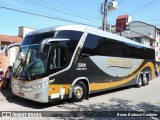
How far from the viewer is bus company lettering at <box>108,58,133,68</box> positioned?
13.1 m

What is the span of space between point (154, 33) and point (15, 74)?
185 ft

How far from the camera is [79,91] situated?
10.6m

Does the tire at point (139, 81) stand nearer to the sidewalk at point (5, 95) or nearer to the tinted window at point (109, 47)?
the tinted window at point (109, 47)

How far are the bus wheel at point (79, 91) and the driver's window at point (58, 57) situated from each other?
1.36 m

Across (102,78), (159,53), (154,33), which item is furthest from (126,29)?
(102,78)

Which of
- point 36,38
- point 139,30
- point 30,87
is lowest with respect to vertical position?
point 30,87

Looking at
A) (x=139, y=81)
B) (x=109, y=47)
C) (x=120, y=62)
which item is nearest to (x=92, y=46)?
(x=109, y=47)

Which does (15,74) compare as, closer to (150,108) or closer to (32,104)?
(32,104)

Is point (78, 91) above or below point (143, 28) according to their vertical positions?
below

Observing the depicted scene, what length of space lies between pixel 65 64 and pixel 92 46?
215 centimetres

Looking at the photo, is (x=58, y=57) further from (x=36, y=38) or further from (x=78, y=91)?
(x=78, y=91)

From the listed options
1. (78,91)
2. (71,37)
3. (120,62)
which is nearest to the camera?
(71,37)

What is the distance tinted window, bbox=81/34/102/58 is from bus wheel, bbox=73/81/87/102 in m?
1.29

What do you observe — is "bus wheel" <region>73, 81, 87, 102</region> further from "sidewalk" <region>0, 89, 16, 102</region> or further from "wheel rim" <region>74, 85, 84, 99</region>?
"sidewalk" <region>0, 89, 16, 102</region>
